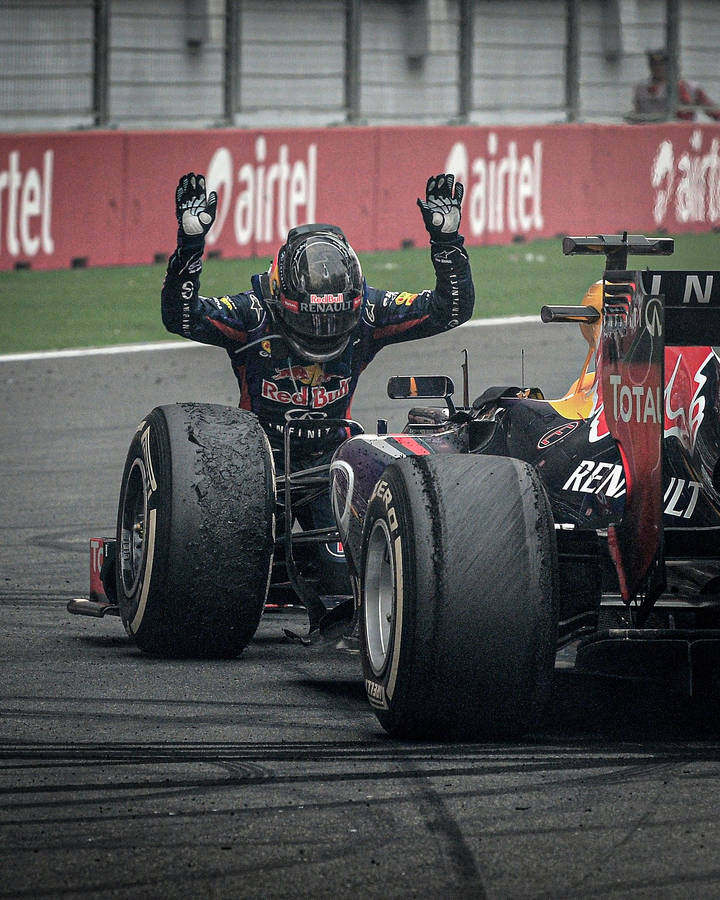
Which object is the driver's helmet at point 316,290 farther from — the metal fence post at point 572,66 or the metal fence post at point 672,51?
the metal fence post at point 672,51

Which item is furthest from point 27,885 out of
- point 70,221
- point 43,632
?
point 70,221

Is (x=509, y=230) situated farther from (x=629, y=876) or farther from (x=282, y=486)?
(x=629, y=876)

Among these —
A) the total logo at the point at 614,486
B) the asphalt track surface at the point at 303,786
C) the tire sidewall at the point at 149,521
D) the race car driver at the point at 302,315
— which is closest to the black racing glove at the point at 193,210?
the race car driver at the point at 302,315

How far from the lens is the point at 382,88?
106 ft

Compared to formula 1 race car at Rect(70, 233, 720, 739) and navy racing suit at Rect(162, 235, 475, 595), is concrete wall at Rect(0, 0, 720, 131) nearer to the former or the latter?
navy racing suit at Rect(162, 235, 475, 595)

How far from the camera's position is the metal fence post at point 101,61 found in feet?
64.6

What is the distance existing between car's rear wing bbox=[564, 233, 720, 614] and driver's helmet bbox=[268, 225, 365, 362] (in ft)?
8.03

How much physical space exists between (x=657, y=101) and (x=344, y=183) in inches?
264

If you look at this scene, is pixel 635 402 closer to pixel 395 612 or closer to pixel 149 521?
pixel 395 612

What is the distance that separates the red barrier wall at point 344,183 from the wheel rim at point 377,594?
13068mm

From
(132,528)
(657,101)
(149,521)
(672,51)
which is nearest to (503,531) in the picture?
(149,521)

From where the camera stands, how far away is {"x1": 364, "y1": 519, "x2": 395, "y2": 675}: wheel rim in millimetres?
5668

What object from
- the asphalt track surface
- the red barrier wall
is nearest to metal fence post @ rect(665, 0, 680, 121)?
the red barrier wall

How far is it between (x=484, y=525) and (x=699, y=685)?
2.37 ft
